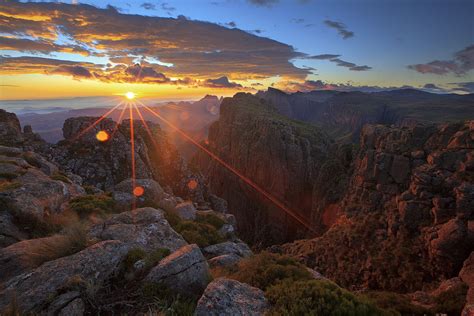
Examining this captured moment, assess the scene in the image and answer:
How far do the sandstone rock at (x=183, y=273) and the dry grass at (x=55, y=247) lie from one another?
293cm

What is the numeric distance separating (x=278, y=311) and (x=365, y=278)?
28167mm

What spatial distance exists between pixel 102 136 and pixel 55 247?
31.3m

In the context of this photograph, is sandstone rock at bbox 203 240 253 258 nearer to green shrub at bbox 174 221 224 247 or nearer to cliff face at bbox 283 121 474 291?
green shrub at bbox 174 221 224 247

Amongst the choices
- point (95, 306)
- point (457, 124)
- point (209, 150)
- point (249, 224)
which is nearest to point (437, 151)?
point (457, 124)

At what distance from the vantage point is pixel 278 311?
720 centimetres

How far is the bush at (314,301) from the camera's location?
23.6 ft

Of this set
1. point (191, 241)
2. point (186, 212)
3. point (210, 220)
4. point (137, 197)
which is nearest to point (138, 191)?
point (137, 197)

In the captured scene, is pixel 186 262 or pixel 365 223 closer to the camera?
pixel 186 262

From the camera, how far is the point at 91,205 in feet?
52.9

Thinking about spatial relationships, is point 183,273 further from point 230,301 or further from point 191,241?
point 191,241

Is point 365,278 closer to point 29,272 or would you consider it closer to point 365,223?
point 365,223

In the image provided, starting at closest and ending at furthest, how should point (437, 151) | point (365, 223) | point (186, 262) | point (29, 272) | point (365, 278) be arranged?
point (29, 272)
point (186, 262)
point (365, 278)
point (437, 151)
point (365, 223)

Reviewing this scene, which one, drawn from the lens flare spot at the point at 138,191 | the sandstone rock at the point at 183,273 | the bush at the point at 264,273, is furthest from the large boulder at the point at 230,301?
the lens flare spot at the point at 138,191

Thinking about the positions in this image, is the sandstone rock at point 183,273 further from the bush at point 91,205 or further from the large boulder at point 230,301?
the bush at point 91,205
